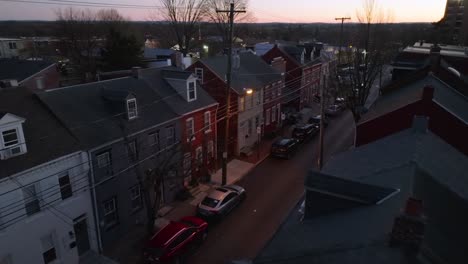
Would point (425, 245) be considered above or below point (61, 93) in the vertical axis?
below

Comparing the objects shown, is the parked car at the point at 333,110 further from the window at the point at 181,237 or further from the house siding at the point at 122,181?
the window at the point at 181,237

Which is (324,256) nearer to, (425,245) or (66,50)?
(425,245)

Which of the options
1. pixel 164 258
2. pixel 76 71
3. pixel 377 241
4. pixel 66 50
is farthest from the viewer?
pixel 66 50

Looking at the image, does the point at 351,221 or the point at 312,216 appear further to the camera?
the point at 312,216

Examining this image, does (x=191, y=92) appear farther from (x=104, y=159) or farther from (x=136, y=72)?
(x=104, y=159)

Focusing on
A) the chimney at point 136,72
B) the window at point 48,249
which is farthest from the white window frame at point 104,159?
the chimney at point 136,72

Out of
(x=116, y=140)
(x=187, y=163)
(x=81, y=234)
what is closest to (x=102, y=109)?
(x=116, y=140)

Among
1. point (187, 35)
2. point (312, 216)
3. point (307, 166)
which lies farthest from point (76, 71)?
point (312, 216)
